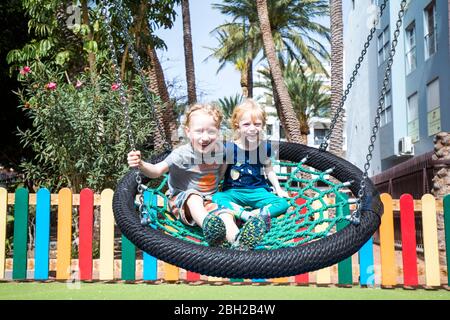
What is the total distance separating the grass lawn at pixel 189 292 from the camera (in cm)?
400

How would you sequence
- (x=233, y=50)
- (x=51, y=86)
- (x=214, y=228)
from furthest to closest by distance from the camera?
(x=233, y=50) < (x=51, y=86) < (x=214, y=228)

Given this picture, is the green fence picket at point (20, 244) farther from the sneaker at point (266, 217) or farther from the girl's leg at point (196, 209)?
the sneaker at point (266, 217)

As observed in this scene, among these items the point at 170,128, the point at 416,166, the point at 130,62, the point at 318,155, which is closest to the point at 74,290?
the point at 318,155

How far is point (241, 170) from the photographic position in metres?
2.62

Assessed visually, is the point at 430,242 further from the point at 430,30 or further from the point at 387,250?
the point at 430,30

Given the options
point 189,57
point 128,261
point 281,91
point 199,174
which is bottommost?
point 128,261

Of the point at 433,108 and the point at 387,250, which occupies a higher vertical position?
the point at 433,108

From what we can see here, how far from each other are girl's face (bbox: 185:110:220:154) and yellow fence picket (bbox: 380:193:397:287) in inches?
108

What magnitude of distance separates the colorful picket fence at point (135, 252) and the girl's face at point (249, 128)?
235 centimetres

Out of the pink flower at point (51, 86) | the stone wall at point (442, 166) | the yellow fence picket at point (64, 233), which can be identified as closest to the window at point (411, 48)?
the stone wall at point (442, 166)

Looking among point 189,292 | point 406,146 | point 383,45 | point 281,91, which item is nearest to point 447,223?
point 189,292

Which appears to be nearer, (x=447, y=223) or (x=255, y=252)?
(x=255, y=252)

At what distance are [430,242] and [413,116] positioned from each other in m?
10.1

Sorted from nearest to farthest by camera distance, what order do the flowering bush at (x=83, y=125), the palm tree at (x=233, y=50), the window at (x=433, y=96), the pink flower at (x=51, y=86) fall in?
the pink flower at (x=51, y=86)
the flowering bush at (x=83, y=125)
the window at (x=433, y=96)
the palm tree at (x=233, y=50)
